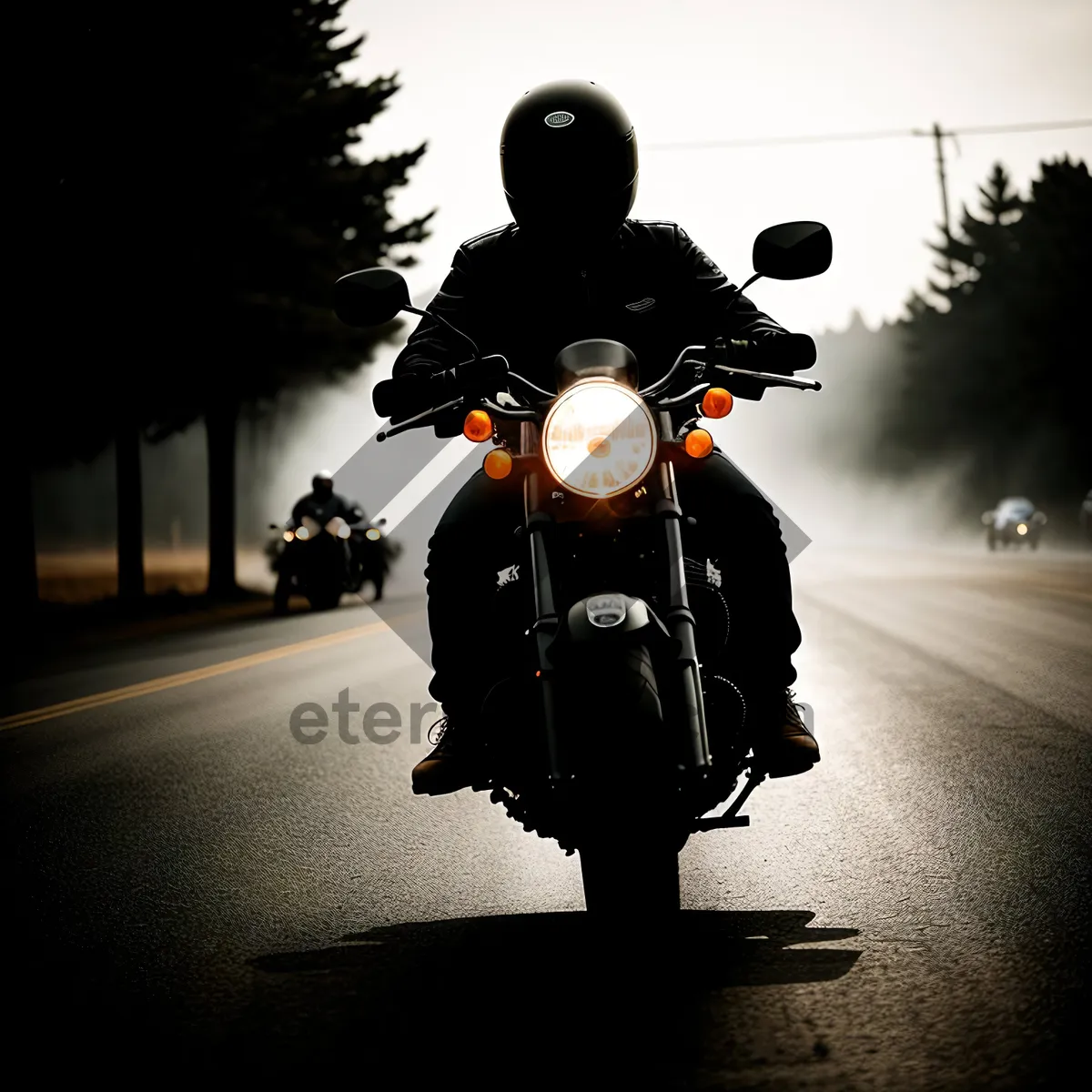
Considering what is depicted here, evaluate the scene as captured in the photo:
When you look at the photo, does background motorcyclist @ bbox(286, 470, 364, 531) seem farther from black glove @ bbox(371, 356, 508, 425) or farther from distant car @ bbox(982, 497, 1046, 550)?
distant car @ bbox(982, 497, 1046, 550)

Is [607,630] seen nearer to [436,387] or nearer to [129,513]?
[436,387]

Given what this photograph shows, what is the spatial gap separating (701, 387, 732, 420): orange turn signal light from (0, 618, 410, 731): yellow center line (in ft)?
21.1

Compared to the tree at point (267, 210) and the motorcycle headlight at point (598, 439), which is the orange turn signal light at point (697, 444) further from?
the tree at point (267, 210)

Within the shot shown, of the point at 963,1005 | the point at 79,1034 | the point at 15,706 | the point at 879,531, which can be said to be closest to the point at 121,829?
the point at 79,1034

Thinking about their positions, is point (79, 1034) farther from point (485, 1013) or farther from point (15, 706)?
point (15, 706)

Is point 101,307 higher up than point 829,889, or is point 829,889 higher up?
point 101,307

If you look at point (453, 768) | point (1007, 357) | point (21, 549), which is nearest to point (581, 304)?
point (453, 768)

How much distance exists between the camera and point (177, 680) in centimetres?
1189

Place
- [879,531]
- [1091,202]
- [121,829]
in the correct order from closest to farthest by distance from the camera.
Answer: [121,829] → [1091,202] → [879,531]

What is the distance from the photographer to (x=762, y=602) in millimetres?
4438

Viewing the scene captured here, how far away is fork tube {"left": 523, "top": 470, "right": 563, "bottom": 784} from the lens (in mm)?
3734

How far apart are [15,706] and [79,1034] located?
24.3ft

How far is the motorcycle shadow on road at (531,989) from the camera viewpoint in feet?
10.8

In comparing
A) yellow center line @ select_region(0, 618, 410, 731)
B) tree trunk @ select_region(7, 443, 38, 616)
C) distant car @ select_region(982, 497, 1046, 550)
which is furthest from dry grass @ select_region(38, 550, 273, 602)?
distant car @ select_region(982, 497, 1046, 550)
